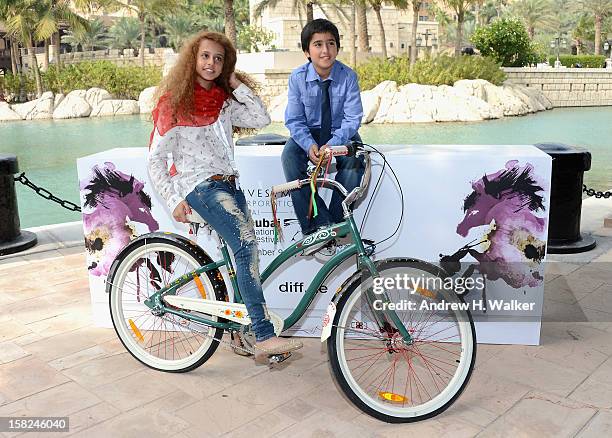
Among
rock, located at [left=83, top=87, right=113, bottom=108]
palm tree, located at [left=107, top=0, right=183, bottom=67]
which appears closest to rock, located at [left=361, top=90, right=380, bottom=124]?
rock, located at [left=83, top=87, right=113, bottom=108]

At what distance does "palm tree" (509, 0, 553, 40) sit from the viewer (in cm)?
6176

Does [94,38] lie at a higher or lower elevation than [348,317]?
higher

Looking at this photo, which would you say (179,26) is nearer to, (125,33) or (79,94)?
(125,33)

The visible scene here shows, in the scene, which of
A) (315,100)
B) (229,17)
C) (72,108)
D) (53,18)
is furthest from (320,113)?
(53,18)

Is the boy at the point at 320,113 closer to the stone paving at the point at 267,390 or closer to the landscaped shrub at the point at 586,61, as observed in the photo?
the stone paving at the point at 267,390

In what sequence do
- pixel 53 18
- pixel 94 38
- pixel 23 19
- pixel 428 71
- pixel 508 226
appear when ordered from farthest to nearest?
pixel 94 38 → pixel 53 18 → pixel 23 19 → pixel 428 71 → pixel 508 226

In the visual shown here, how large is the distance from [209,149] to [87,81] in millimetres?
39953

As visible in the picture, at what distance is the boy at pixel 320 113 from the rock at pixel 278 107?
27809 millimetres

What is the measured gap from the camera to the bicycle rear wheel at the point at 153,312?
3.57m

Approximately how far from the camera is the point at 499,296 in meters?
4.05

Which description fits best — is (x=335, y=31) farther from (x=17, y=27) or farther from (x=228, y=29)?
(x=17, y=27)

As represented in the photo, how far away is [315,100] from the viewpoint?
12.3ft

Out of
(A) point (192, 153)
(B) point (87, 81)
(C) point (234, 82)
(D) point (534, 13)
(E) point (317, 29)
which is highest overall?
(D) point (534, 13)

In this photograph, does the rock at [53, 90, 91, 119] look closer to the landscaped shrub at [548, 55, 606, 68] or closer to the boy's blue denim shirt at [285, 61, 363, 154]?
the landscaped shrub at [548, 55, 606, 68]
